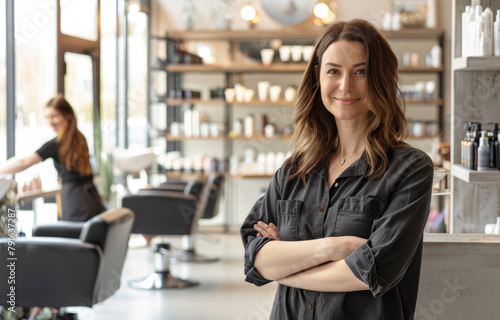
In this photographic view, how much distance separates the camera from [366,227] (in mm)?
1704

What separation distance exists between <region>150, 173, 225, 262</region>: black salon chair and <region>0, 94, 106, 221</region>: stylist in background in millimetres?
1560

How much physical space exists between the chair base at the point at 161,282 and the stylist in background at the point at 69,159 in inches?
34.5

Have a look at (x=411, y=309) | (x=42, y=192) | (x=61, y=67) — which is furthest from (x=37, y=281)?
(x=61, y=67)

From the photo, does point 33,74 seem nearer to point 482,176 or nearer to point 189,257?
point 189,257

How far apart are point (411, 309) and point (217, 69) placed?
22.8 feet

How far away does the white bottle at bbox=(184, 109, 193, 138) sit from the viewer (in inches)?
336

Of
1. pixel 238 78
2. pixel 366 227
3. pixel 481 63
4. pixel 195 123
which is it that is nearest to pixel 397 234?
pixel 366 227

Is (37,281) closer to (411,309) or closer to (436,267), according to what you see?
(436,267)

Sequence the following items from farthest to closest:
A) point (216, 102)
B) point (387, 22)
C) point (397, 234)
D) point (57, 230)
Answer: point (216, 102)
point (387, 22)
point (57, 230)
point (397, 234)

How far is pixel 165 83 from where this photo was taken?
8781 mm

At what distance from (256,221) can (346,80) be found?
45 cm

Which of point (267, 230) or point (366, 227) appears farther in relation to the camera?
point (267, 230)

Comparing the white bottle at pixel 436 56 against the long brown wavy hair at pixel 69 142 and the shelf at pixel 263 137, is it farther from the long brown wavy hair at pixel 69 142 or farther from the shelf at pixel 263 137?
the long brown wavy hair at pixel 69 142

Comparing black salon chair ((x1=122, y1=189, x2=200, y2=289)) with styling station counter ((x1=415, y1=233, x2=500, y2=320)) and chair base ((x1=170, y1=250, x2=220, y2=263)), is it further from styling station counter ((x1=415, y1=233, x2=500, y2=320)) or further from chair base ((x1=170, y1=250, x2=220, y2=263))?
styling station counter ((x1=415, y1=233, x2=500, y2=320))
